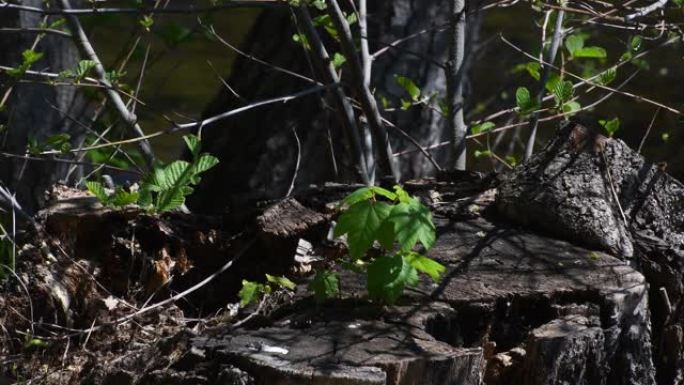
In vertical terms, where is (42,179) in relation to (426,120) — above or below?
below

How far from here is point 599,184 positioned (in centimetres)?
315

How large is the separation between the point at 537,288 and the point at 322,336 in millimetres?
599

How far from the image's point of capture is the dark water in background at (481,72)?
786 cm

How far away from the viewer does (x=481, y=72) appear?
1025cm

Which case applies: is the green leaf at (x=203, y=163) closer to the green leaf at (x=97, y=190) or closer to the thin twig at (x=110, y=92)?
the green leaf at (x=97, y=190)

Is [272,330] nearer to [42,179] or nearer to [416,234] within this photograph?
[416,234]

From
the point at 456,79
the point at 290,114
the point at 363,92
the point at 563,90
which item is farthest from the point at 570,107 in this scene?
the point at 290,114

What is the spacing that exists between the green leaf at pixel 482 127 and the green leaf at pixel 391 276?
1.44 meters

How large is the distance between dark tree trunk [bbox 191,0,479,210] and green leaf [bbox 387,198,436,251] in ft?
8.82

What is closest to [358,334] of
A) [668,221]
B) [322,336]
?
[322,336]

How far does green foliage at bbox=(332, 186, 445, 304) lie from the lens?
257cm

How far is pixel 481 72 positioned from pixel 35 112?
6178 mm

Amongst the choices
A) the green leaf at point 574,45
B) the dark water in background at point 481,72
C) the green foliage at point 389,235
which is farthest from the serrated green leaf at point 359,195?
→ the dark water in background at point 481,72

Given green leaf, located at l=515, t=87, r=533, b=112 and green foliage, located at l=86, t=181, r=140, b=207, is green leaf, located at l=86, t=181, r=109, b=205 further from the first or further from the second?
green leaf, located at l=515, t=87, r=533, b=112
